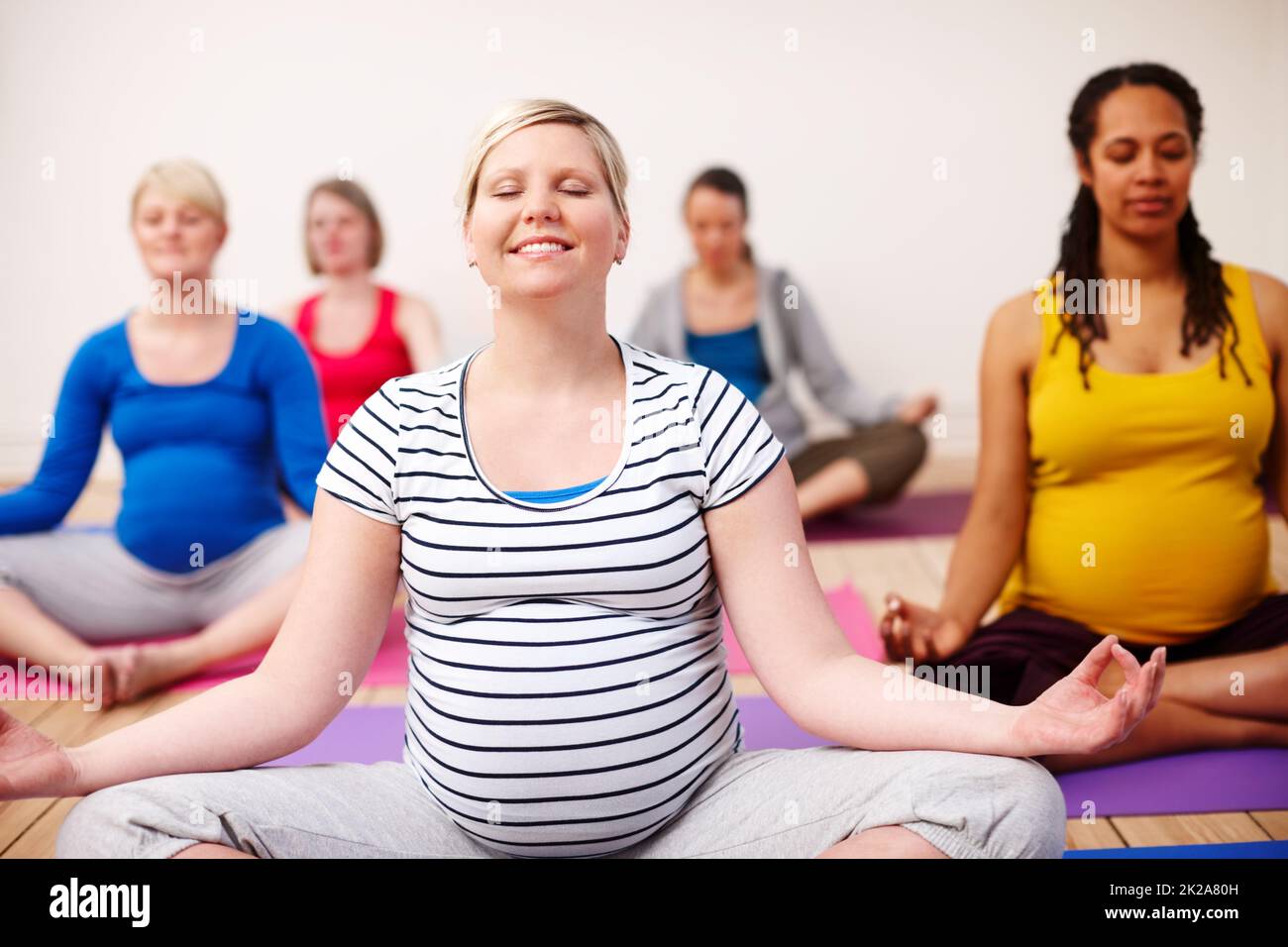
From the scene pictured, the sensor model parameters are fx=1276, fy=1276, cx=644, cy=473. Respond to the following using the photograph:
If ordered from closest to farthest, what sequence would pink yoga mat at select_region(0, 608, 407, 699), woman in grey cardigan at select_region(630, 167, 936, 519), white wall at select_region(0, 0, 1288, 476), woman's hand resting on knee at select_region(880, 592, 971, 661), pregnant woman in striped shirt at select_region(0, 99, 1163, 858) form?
pregnant woman in striped shirt at select_region(0, 99, 1163, 858) → woman's hand resting on knee at select_region(880, 592, 971, 661) → pink yoga mat at select_region(0, 608, 407, 699) → woman in grey cardigan at select_region(630, 167, 936, 519) → white wall at select_region(0, 0, 1288, 476)

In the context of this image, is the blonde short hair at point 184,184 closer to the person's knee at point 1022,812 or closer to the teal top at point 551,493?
the teal top at point 551,493

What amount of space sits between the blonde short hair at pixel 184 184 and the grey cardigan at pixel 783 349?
1.51 meters

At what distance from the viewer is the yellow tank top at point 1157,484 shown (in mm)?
1953

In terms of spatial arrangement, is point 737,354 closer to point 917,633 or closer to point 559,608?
point 917,633

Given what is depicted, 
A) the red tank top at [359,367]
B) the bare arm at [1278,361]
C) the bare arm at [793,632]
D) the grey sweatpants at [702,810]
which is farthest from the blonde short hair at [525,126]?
the red tank top at [359,367]

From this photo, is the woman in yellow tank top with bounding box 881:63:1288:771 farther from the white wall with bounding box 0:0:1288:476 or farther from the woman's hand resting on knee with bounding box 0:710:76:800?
the white wall with bounding box 0:0:1288:476

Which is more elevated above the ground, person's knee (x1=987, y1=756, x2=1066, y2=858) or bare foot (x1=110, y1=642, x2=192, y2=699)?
person's knee (x1=987, y1=756, x2=1066, y2=858)

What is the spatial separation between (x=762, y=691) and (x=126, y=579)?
1.29 m

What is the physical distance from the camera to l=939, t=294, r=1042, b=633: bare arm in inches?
81.4

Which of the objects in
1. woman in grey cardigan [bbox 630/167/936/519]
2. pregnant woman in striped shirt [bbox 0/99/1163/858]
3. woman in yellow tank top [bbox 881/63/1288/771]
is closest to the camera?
pregnant woman in striped shirt [bbox 0/99/1163/858]

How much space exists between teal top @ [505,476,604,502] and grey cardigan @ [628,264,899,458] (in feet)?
8.00

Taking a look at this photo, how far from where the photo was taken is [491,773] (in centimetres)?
127

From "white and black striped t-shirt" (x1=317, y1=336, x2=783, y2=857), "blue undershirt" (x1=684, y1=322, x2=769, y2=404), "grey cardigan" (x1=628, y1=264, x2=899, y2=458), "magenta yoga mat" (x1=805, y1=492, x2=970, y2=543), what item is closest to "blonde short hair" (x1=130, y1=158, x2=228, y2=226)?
"white and black striped t-shirt" (x1=317, y1=336, x2=783, y2=857)
